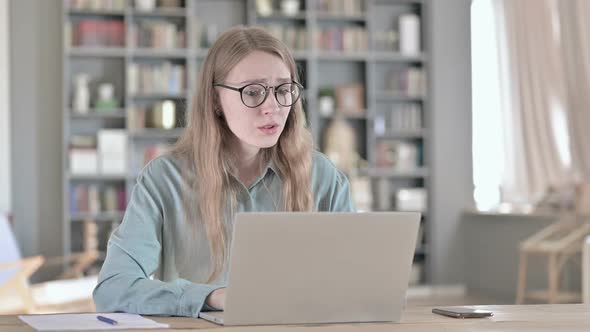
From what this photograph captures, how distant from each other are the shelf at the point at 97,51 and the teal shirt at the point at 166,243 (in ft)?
18.6

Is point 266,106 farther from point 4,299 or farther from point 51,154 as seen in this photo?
point 51,154

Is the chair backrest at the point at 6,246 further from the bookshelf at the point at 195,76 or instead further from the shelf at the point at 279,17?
the shelf at the point at 279,17

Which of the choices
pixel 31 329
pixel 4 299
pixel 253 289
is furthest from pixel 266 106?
pixel 4 299

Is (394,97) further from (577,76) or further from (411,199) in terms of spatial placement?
(577,76)

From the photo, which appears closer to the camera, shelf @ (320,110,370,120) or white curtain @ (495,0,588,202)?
white curtain @ (495,0,588,202)

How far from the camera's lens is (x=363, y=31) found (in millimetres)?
8406

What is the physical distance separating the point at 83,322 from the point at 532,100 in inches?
260

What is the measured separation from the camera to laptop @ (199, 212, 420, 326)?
156cm

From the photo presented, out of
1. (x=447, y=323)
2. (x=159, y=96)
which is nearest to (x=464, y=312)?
(x=447, y=323)

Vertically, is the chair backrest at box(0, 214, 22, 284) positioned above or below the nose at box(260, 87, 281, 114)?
below

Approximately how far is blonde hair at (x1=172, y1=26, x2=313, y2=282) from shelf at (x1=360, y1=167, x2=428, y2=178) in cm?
605

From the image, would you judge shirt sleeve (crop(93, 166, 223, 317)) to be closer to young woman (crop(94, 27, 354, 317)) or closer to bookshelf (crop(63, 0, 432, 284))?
young woman (crop(94, 27, 354, 317))

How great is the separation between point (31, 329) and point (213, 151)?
2.62 feet

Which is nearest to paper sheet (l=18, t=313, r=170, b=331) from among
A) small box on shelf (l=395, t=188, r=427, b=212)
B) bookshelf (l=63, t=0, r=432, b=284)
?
bookshelf (l=63, t=0, r=432, b=284)
